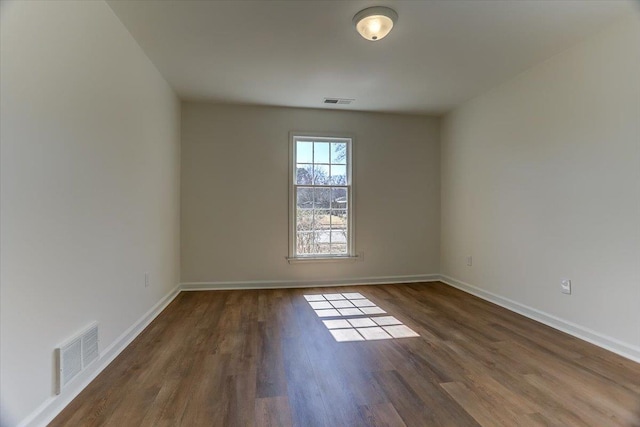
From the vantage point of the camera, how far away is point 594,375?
6.48 ft

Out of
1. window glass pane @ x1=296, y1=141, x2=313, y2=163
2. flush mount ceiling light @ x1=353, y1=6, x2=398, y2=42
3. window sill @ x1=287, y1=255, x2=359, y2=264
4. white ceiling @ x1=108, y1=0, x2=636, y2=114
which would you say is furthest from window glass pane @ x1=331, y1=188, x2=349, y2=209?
flush mount ceiling light @ x1=353, y1=6, x2=398, y2=42

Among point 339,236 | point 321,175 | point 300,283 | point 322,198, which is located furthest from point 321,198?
point 300,283

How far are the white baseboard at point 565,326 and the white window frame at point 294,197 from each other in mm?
1659

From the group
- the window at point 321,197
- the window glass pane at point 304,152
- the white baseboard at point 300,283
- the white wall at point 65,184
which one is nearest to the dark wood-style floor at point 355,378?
the white wall at point 65,184

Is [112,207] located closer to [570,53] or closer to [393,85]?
[393,85]

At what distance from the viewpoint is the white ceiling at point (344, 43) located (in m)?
2.20

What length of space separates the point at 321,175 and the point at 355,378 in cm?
297

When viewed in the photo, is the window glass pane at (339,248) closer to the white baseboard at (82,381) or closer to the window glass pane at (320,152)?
the window glass pane at (320,152)

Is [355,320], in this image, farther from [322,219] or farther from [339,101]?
[339,101]

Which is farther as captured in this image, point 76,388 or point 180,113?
point 180,113

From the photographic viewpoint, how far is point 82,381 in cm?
181

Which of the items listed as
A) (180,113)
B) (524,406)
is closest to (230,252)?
(180,113)

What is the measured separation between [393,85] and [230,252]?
2893 millimetres

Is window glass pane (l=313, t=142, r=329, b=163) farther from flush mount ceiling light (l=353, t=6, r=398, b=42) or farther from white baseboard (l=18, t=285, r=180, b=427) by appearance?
white baseboard (l=18, t=285, r=180, b=427)
